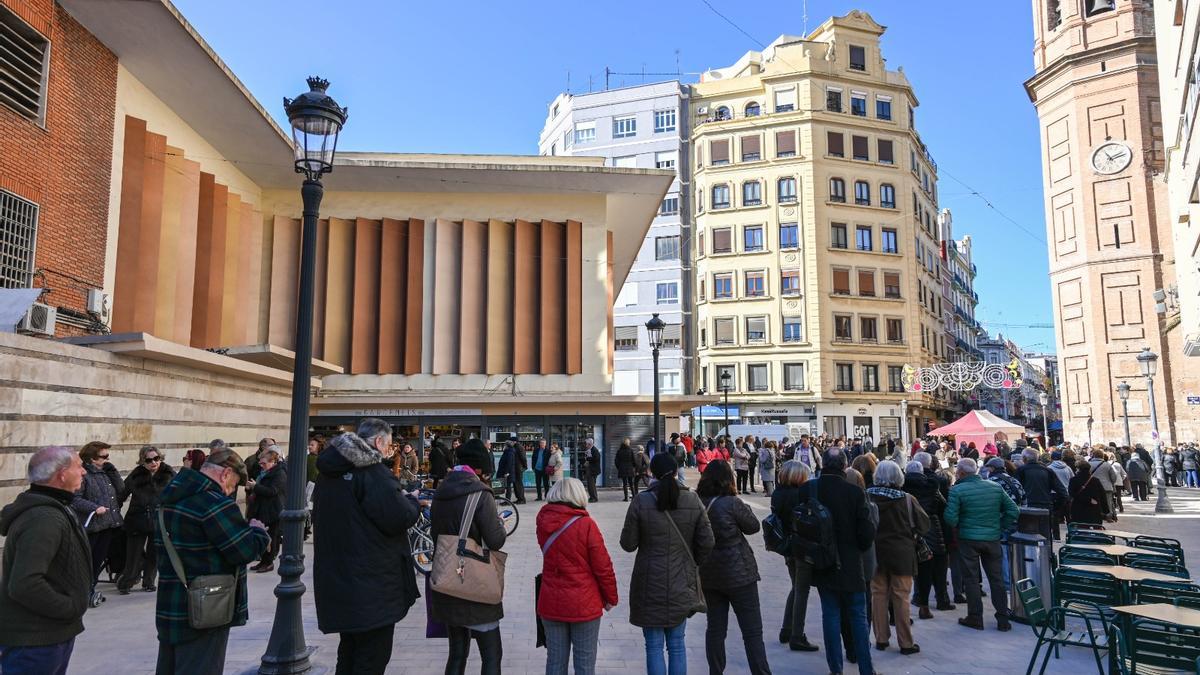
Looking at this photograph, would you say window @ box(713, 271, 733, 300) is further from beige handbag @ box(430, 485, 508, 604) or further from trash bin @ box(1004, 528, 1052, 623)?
beige handbag @ box(430, 485, 508, 604)

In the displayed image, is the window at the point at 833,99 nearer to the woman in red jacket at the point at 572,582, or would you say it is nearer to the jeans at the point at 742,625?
the jeans at the point at 742,625

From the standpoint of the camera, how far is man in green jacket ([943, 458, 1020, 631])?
7.57m

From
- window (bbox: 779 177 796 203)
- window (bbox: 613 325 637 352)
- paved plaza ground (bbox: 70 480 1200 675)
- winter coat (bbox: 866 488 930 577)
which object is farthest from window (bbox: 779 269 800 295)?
winter coat (bbox: 866 488 930 577)

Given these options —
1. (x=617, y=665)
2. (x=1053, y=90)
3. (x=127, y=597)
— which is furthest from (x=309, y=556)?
(x=1053, y=90)

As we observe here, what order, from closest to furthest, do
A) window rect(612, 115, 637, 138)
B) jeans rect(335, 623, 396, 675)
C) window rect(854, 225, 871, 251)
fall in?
jeans rect(335, 623, 396, 675), window rect(854, 225, 871, 251), window rect(612, 115, 637, 138)

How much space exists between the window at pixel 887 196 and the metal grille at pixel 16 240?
44.2 meters

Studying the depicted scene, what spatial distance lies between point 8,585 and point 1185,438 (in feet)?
139

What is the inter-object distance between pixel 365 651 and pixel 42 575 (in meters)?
1.67

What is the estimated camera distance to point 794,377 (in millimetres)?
44938

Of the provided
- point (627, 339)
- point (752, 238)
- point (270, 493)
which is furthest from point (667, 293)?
point (270, 493)

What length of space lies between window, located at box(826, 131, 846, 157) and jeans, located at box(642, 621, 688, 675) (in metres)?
45.0

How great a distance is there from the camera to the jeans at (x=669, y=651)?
5098 millimetres

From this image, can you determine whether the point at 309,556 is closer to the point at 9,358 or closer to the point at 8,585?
the point at 9,358

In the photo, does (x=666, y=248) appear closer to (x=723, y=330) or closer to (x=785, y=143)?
(x=723, y=330)
